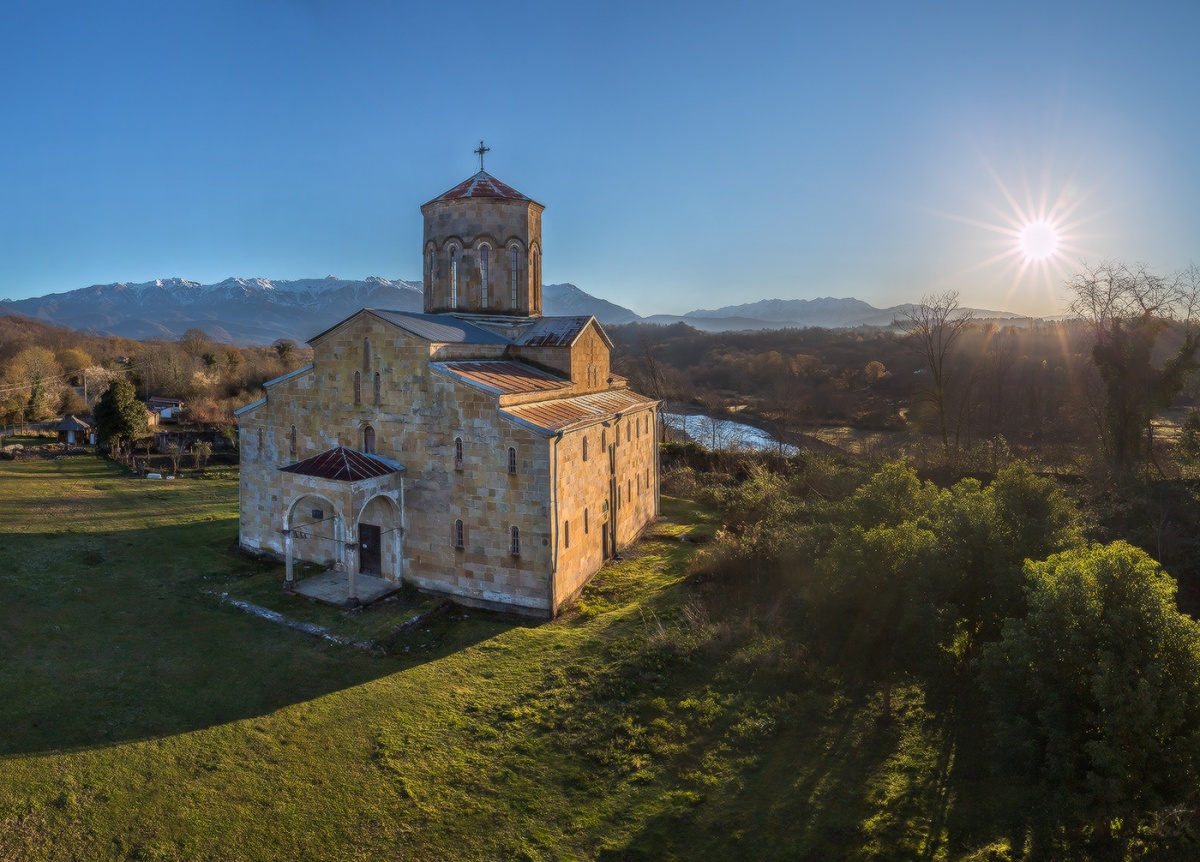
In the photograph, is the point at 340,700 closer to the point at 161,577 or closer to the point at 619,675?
the point at 619,675

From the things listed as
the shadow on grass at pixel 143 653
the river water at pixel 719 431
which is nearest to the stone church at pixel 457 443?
the shadow on grass at pixel 143 653

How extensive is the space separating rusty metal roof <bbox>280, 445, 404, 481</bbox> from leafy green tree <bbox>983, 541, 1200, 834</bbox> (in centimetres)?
1170

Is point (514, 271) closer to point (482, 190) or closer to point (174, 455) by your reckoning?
point (482, 190)

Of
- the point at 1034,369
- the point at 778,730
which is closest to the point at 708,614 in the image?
the point at 778,730

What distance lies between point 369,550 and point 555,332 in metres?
7.57

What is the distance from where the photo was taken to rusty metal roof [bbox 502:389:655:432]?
1342 cm

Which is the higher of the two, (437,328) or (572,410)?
A: (437,328)

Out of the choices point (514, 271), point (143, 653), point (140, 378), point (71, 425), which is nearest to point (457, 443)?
point (143, 653)

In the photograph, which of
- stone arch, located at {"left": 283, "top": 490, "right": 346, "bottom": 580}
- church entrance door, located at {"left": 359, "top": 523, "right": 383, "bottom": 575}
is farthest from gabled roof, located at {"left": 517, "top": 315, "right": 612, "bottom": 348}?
stone arch, located at {"left": 283, "top": 490, "right": 346, "bottom": 580}

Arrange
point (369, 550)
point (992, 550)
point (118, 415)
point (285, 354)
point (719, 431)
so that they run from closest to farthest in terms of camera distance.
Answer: point (992, 550), point (369, 550), point (118, 415), point (719, 431), point (285, 354)

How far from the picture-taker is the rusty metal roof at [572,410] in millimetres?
13422

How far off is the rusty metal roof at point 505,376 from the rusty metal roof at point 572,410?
0.43 metres

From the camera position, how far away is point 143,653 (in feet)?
37.0

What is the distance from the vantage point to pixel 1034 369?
38.0 metres
